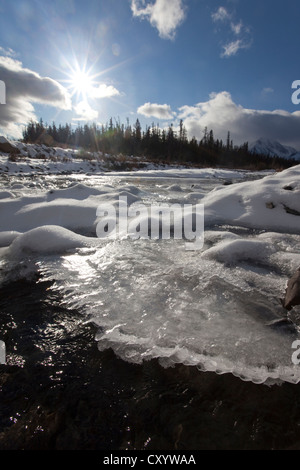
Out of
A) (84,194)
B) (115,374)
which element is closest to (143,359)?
(115,374)

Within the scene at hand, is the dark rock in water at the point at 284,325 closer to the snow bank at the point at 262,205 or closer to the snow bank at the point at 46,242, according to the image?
the snow bank at the point at 46,242

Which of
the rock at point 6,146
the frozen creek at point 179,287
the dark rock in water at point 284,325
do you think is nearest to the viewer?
the frozen creek at point 179,287

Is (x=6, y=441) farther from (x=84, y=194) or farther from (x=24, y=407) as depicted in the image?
(x=84, y=194)

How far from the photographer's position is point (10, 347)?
1.26 m

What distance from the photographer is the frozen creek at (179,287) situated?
1227 millimetres

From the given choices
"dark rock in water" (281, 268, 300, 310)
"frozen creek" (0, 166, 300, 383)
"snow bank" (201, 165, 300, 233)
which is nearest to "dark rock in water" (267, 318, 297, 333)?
"frozen creek" (0, 166, 300, 383)

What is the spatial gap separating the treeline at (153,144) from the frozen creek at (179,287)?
40839 millimetres

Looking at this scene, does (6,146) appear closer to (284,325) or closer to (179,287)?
(179,287)

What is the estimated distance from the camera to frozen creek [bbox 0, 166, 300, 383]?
4.02 feet

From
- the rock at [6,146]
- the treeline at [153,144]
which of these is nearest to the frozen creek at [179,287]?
the rock at [6,146]

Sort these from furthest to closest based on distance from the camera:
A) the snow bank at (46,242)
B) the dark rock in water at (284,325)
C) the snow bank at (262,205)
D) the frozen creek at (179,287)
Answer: the snow bank at (262,205) < the snow bank at (46,242) < the dark rock in water at (284,325) < the frozen creek at (179,287)

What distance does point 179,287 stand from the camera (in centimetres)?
184

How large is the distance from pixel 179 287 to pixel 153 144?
166 feet

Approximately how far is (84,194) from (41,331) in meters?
4.27
